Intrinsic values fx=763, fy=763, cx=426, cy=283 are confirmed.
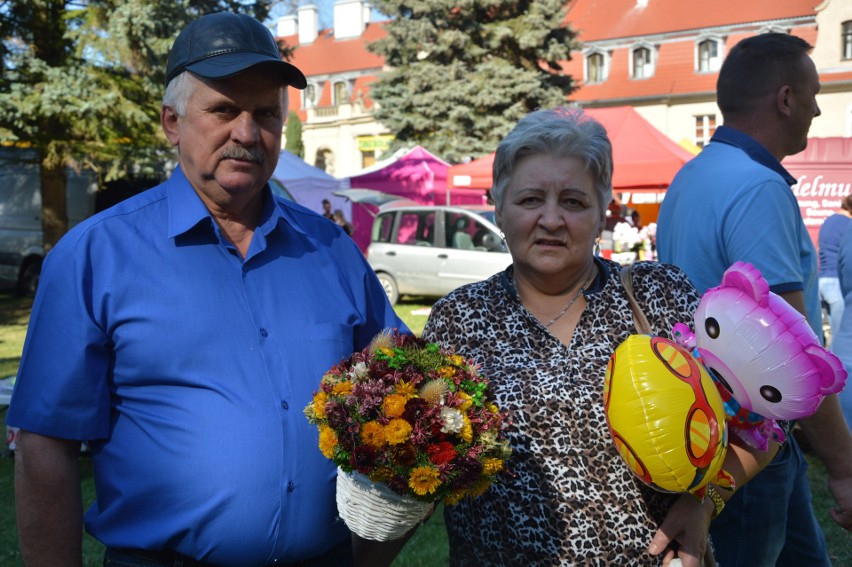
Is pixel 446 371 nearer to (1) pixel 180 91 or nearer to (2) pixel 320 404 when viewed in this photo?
(2) pixel 320 404

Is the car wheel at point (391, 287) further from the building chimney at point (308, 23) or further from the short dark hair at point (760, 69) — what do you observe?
the building chimney at point (308, 23)

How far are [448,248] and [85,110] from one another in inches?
281

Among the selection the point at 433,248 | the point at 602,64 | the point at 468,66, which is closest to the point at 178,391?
the point at 433,248

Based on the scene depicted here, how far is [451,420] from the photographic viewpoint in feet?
5.38

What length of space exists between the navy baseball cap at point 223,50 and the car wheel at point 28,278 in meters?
16.6

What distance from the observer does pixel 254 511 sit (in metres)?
1.87

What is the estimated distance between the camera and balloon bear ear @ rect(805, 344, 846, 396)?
70.9 inches

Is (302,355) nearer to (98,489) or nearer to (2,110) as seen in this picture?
(98,489)

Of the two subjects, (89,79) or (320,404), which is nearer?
(320,404)

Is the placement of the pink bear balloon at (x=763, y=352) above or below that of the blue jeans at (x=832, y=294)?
above

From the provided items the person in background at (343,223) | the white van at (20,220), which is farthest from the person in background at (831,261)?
the white van at (20,220)

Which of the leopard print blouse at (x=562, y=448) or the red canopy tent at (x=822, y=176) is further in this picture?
the red canopy tent at (x=822, y=176)

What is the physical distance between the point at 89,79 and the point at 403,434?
47.7 feet

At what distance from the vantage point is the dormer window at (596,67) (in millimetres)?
40562
